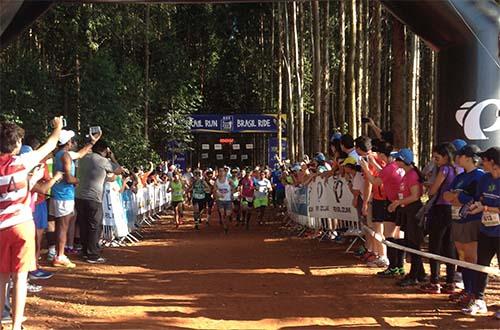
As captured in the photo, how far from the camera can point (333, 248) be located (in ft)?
45.0

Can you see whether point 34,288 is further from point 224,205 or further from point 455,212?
point 224,205

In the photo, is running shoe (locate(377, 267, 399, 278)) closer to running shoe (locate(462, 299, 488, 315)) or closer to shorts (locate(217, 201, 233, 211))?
running shoe (locate(462, 299, 488, 315))

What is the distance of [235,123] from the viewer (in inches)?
1663

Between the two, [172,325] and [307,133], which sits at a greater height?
[307,133]

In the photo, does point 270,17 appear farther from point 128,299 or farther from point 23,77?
point 128,299

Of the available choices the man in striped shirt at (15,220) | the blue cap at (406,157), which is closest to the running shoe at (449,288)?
the blue cap at (406,157)

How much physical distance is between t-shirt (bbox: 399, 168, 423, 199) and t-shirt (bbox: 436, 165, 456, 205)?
0.61 metres

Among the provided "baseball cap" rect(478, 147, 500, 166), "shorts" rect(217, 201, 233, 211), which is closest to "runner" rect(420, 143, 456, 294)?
"baseball cap" rect(478, 147, 500, 166)

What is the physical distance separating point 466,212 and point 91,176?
258 inches

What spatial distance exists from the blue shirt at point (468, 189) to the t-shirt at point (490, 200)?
0.28 m

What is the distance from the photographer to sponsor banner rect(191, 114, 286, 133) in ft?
135

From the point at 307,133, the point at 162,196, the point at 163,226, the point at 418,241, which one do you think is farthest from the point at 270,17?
the point at 418,241

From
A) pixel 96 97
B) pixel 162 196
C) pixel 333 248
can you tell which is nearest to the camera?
pixel 333 248

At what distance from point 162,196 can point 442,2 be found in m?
20.3
